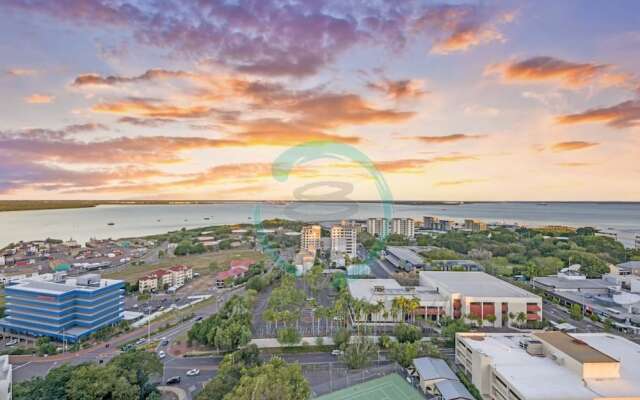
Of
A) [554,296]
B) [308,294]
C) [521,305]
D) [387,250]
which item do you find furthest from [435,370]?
[387,250]

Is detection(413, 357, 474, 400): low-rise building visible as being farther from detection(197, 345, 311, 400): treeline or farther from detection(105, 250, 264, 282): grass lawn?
detection(105, 250, 264, 282): grass lawn

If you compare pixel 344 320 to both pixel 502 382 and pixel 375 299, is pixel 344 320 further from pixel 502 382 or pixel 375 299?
pixel 502 382

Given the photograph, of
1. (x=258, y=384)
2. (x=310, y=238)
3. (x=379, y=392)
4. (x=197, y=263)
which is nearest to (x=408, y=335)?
(x=379, y=392)

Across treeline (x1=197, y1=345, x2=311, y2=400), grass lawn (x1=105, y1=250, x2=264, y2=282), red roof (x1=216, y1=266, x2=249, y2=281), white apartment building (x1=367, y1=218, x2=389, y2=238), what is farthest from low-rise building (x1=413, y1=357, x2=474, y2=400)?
white apartment building (x1=367, y1=218, x2=389, y2=238)

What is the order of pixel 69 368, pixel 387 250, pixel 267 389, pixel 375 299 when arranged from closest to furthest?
1. pixel 267 389
2. pixel 69 368
3. pixel 375 299
4. pixel 387 250

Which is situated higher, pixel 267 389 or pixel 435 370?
pixel 267 389

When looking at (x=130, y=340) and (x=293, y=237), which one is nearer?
(x=130, y=340)
